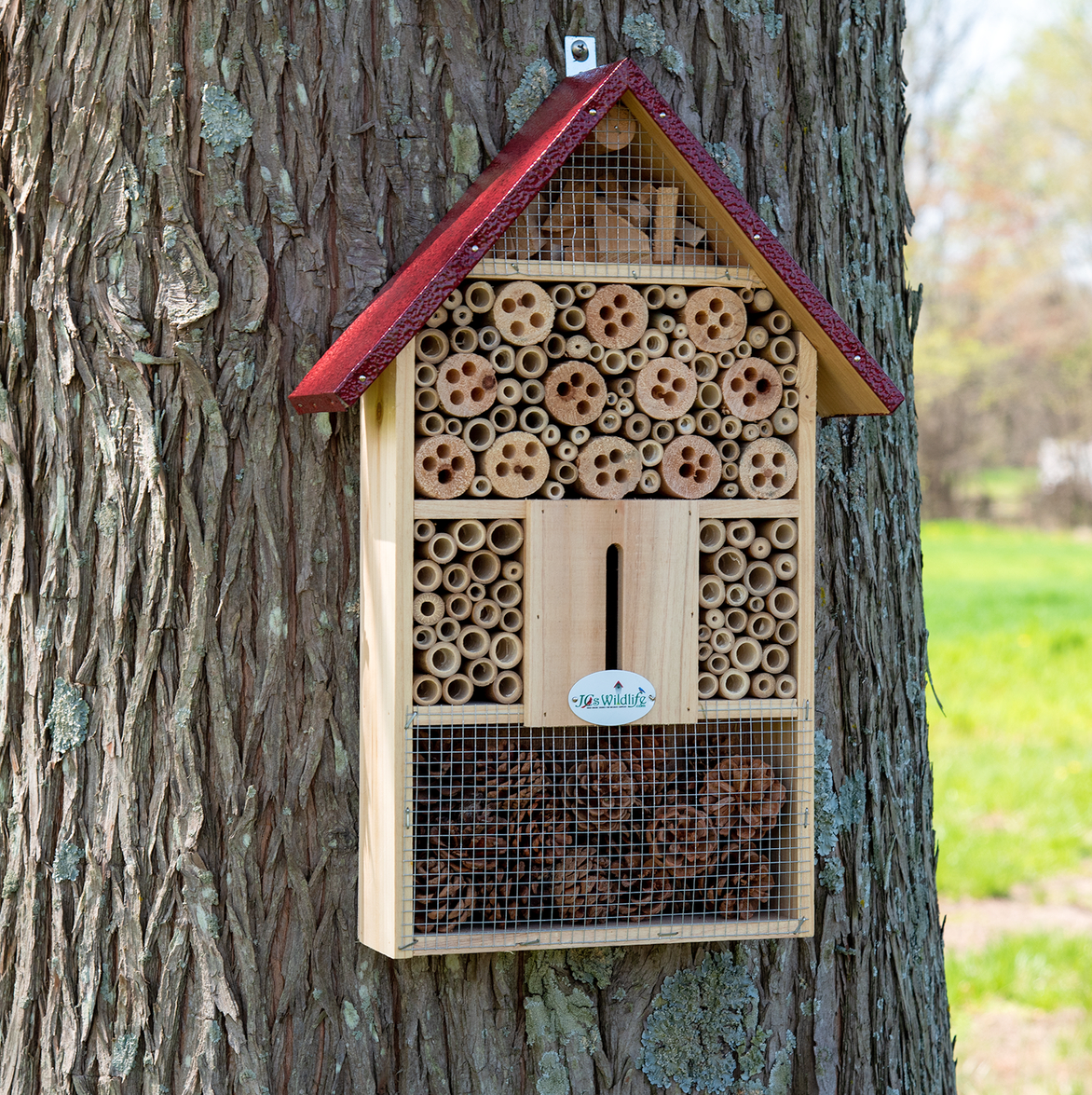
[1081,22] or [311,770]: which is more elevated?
[1081,22]

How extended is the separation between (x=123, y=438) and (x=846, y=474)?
1259 mm

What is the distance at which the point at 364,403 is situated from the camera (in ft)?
6.22

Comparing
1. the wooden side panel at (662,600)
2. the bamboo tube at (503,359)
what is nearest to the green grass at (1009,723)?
the wooden side panel at (662,600)

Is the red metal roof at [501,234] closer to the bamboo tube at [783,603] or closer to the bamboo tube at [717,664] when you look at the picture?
the bamboo tube at [783,603]

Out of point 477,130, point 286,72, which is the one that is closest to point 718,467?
point 477,130

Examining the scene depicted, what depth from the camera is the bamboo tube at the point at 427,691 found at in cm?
177

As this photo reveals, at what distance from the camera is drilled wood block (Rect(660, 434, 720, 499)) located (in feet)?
6.09

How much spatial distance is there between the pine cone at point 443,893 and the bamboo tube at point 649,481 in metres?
0.62

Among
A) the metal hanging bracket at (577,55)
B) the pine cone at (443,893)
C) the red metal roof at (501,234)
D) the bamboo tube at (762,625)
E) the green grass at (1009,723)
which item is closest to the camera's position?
the red metal roof at (501,234)

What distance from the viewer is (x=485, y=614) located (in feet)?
5.96

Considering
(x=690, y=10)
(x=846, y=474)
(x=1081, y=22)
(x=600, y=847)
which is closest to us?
(x=600, y=847)

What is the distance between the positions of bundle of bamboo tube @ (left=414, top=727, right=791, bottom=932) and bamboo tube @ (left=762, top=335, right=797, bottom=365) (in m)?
0.60

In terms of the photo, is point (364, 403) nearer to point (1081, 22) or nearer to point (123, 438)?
point (123, 438)

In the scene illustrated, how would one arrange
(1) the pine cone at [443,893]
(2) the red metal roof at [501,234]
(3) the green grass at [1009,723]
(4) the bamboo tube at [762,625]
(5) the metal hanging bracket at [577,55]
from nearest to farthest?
(2) the red metal roof at [501,234] → (1) the pine cone at [443,893] → (4) the bamboo tube at [762,625] → (5) the metal hanging bracket at [577,55] → (3) the green grass at [1009,723]
